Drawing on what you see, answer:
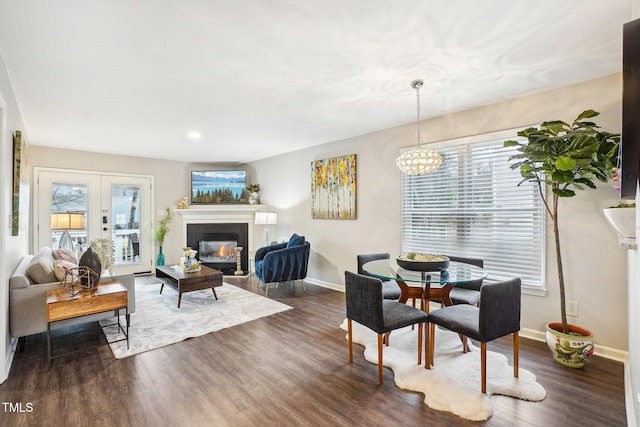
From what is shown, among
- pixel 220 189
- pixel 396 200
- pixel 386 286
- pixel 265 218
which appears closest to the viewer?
pixel 386 286

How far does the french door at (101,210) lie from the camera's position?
5.30 m

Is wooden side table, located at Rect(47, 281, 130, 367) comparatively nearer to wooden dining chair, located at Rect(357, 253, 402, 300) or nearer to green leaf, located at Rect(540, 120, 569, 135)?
wooden dining chair, located at Rect(357, 253, 402, 300)

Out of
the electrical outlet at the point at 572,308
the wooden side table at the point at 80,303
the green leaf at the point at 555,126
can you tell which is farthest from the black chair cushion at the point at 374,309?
the wooden side table at the point at 80,303

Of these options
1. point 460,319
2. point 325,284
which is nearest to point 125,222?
point 325,284

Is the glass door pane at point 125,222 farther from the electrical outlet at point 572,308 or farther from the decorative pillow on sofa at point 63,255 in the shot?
the electrical outlet at point 572,308

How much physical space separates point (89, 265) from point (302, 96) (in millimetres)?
2673

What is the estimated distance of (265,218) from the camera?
19.6ft

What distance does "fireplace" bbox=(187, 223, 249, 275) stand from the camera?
6.54m

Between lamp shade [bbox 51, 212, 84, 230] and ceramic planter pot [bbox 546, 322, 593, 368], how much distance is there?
5.07m

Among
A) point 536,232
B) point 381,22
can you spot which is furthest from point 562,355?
point 381,22

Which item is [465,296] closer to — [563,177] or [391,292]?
[391,292]

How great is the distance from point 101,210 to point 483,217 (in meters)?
6.48

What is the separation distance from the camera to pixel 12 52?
2303 mm

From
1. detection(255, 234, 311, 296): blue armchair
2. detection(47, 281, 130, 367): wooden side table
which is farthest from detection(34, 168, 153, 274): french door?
detection(255, 234, 311, 296): blue armchair
